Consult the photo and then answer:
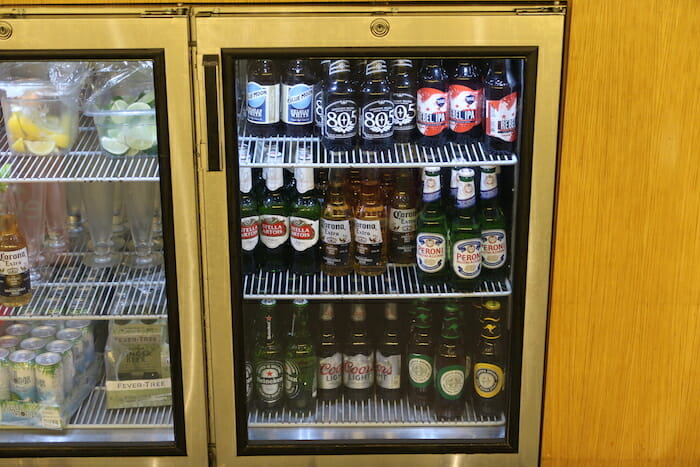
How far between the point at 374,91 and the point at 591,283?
2.29 feet

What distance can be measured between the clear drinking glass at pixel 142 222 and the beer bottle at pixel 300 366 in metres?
0.42

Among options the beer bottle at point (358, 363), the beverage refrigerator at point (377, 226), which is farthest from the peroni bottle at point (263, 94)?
the beer bottle at point (358, 363)

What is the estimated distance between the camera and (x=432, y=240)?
7.14 feet

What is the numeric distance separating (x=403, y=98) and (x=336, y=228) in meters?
0.38

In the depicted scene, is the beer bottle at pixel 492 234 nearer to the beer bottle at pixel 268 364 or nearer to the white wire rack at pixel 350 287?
the white wire rack at pixel 350 287

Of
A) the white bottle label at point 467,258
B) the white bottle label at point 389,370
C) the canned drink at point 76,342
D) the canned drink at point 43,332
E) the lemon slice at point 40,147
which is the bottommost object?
the white bottle label at point 389,370

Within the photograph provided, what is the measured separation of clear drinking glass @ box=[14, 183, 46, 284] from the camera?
228cm

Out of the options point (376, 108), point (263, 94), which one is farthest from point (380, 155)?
point (263, 94)

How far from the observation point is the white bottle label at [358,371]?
2.33m

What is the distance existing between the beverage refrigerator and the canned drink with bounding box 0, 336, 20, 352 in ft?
1.93

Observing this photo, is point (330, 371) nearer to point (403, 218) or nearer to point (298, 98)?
point (403, 218)

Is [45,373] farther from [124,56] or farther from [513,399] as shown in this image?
[513,399]

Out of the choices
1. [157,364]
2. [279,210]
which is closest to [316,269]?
[279,210]

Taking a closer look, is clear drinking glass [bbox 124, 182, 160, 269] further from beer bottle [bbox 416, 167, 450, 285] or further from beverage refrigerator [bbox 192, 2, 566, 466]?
beer bottle [bbox 416, 167, 450, 285]
